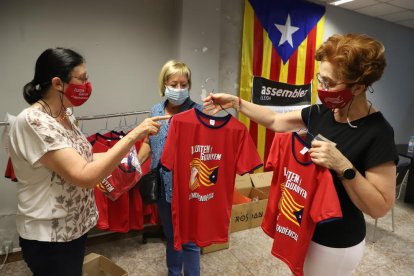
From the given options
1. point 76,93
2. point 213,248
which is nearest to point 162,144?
point 76,93

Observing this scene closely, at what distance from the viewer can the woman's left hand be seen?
1.06 meters

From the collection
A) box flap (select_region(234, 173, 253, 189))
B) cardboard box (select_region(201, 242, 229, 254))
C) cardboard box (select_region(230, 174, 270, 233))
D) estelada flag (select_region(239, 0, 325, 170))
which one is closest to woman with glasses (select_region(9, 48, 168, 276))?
cardboard box (select_region(201, 242, 229, 254))

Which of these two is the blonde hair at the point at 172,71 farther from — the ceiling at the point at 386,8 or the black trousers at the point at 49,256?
the ceiling at the point at 386,8

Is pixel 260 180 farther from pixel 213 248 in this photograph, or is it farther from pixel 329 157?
pixel 329 157

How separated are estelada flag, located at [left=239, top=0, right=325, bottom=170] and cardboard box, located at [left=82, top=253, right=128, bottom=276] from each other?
214 cm

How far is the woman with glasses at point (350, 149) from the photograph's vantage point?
40.6 inches

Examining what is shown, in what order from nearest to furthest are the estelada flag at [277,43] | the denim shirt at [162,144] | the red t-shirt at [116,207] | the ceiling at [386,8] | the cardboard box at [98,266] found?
the denim shirt at [162,144] < the cardboard box at [98,266] < the red t-shirt at [116,207] < the estelada flag at [277,43] < the ceiling at [386,8]

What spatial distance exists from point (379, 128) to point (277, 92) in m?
2.82

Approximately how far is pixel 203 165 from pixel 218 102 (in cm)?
37

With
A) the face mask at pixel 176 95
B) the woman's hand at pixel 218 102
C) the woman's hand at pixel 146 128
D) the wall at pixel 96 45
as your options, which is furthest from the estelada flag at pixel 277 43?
the woman's hand at pixel 146 128

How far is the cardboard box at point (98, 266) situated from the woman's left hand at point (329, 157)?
1.78 meters

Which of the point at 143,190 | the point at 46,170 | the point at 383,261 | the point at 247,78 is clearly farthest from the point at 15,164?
the point at 383,261

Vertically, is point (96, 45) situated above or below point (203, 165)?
above

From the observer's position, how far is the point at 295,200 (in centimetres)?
133
